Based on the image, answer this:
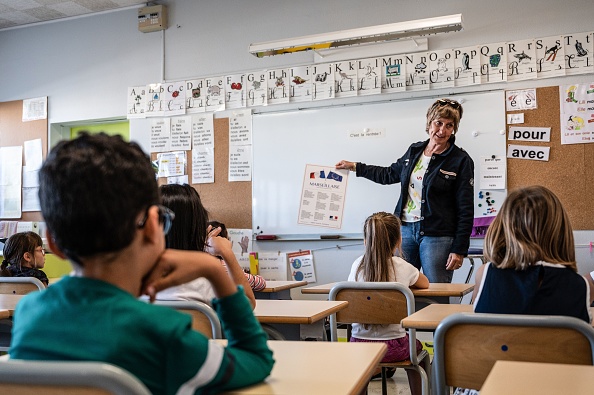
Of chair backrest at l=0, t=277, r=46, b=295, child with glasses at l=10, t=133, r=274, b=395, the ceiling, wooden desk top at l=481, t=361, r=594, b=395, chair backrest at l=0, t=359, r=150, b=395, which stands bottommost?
chair backrest at l=0, t=277, r=46, b=295

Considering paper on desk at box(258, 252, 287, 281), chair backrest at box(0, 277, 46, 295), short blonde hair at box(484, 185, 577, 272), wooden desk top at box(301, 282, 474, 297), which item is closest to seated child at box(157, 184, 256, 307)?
short blonde hair at box(484, 185, 577, 272)

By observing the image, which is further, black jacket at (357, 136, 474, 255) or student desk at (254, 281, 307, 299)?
black jacket at (357, 136, 474, 255)

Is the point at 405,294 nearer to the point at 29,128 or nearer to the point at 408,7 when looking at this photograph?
the point at 408,7

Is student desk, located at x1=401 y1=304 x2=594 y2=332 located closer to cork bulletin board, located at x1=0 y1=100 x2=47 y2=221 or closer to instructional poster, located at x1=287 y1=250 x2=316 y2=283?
instructional poster, located at x1=287 y1=250 x2=316 y2=283

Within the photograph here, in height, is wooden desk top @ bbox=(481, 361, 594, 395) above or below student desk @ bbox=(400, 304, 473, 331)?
above

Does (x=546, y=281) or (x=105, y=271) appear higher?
(x=105, y=271)

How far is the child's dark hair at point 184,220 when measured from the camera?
2.11 m

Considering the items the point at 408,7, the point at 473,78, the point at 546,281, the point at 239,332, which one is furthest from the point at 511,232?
the point at 408,7

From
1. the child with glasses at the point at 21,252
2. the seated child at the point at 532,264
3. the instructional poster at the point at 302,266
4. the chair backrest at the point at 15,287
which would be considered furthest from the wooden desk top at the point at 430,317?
the instructional poster at the point at 302,266

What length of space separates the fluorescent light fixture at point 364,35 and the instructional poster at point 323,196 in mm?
1023

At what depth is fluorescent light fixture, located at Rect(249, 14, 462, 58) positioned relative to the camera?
4.55 metres

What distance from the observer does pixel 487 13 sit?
191 inches

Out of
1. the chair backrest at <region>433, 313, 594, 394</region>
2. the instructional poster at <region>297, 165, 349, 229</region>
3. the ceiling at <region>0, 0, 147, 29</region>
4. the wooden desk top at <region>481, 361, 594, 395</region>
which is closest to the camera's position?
the wooden desk top at <region>481, 361, 594, 395</region>

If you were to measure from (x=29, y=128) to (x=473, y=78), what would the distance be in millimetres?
4542
